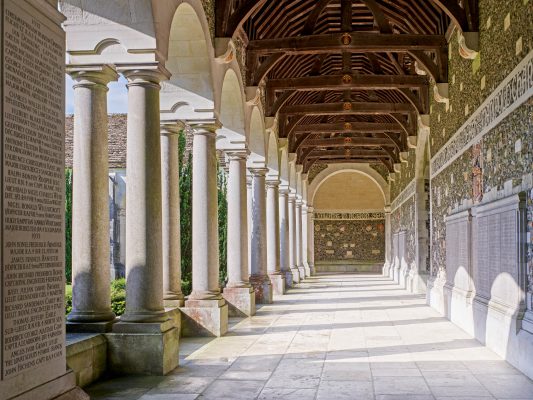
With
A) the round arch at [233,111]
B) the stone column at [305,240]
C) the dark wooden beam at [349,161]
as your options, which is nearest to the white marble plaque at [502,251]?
the round arch at [233,111]

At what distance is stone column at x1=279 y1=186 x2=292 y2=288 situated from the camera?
850 inches

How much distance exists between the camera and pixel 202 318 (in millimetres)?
10070

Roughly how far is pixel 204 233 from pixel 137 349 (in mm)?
3498

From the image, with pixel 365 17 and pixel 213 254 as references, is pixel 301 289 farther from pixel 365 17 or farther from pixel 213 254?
pixel 213 254

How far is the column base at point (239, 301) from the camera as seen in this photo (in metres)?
12.9

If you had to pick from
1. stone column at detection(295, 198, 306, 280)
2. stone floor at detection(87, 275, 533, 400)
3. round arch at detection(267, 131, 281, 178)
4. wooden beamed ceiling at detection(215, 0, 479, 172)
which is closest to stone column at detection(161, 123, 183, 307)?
stone floor at detection(87, 275, 533, 400)

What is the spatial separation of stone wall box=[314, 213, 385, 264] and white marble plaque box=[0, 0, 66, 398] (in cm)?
3019

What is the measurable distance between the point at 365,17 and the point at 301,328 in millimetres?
7232

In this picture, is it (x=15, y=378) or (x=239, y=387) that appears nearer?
(x=15, y=378)

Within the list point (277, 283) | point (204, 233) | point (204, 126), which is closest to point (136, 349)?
point (204, 233)

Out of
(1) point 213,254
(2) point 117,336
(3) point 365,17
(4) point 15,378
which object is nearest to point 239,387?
(2) point 117,336

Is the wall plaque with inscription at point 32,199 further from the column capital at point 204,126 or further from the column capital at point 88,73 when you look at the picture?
the column capital at point 204,126

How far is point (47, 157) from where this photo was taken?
14.2 ft

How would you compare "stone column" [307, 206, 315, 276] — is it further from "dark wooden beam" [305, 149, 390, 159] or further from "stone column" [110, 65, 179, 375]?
"stone column" [110, 65, 179, 375]
